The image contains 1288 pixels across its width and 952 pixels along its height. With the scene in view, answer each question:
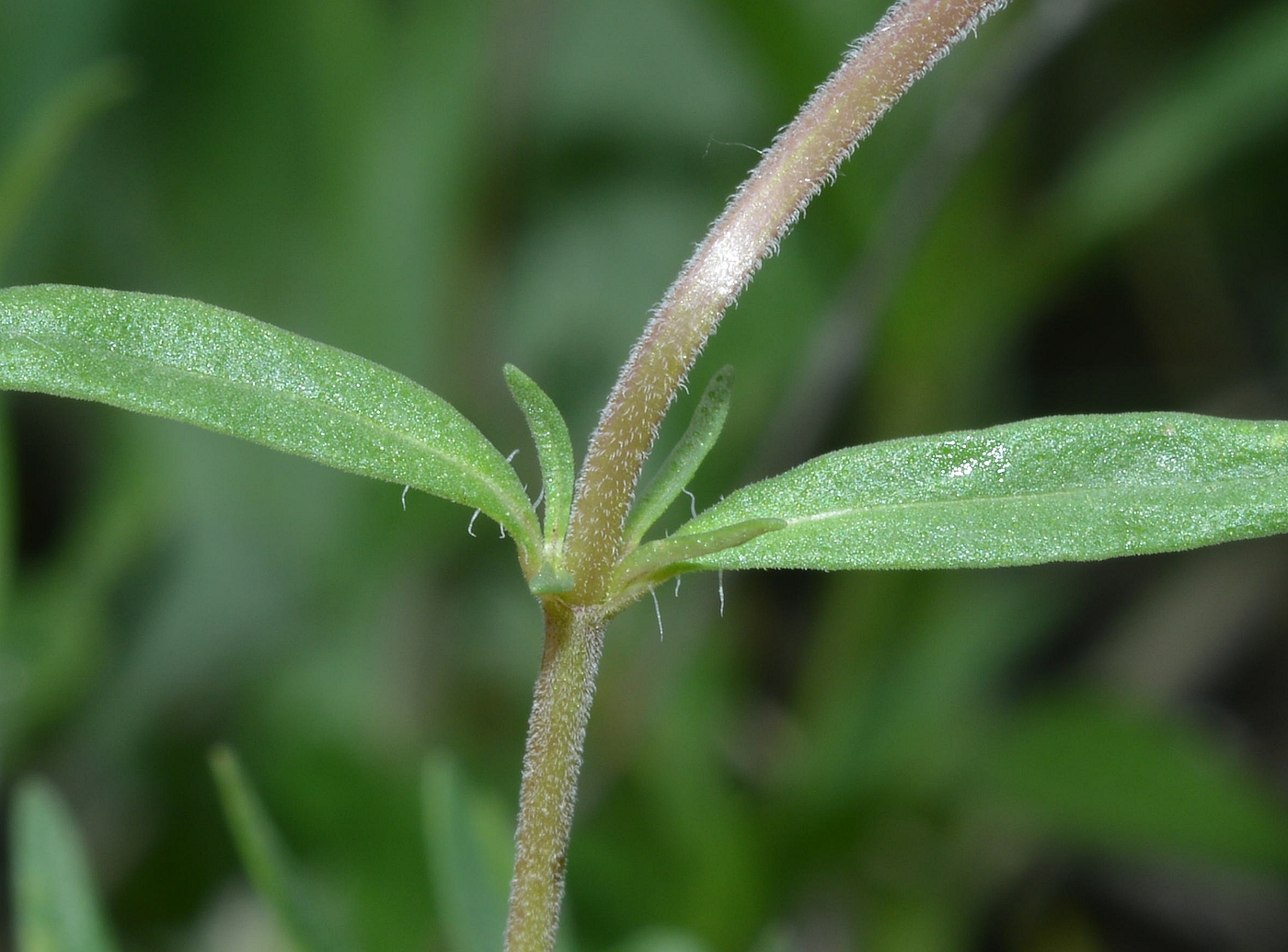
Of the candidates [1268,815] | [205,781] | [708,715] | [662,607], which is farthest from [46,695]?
[1268,815]

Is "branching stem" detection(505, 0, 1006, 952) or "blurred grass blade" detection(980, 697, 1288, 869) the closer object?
"branching stem" detection(505, 0, 1006, 952)

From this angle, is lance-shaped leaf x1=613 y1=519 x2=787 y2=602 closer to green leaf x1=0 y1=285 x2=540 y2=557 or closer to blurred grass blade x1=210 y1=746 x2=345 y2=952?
green leaf x1=0 y1=285 x2=540 y2=557

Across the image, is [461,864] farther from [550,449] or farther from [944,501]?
[944,501]

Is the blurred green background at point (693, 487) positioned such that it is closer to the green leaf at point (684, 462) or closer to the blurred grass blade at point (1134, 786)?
the blurred grass blade at point (1134, 786)

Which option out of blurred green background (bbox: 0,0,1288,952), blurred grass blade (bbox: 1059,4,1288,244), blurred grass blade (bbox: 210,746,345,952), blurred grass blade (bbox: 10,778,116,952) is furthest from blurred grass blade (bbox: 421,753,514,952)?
blurred grass blade (bbox: 1059,4,1288,244)

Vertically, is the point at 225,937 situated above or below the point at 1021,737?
below

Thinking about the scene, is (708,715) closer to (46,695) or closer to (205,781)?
(205,781)
